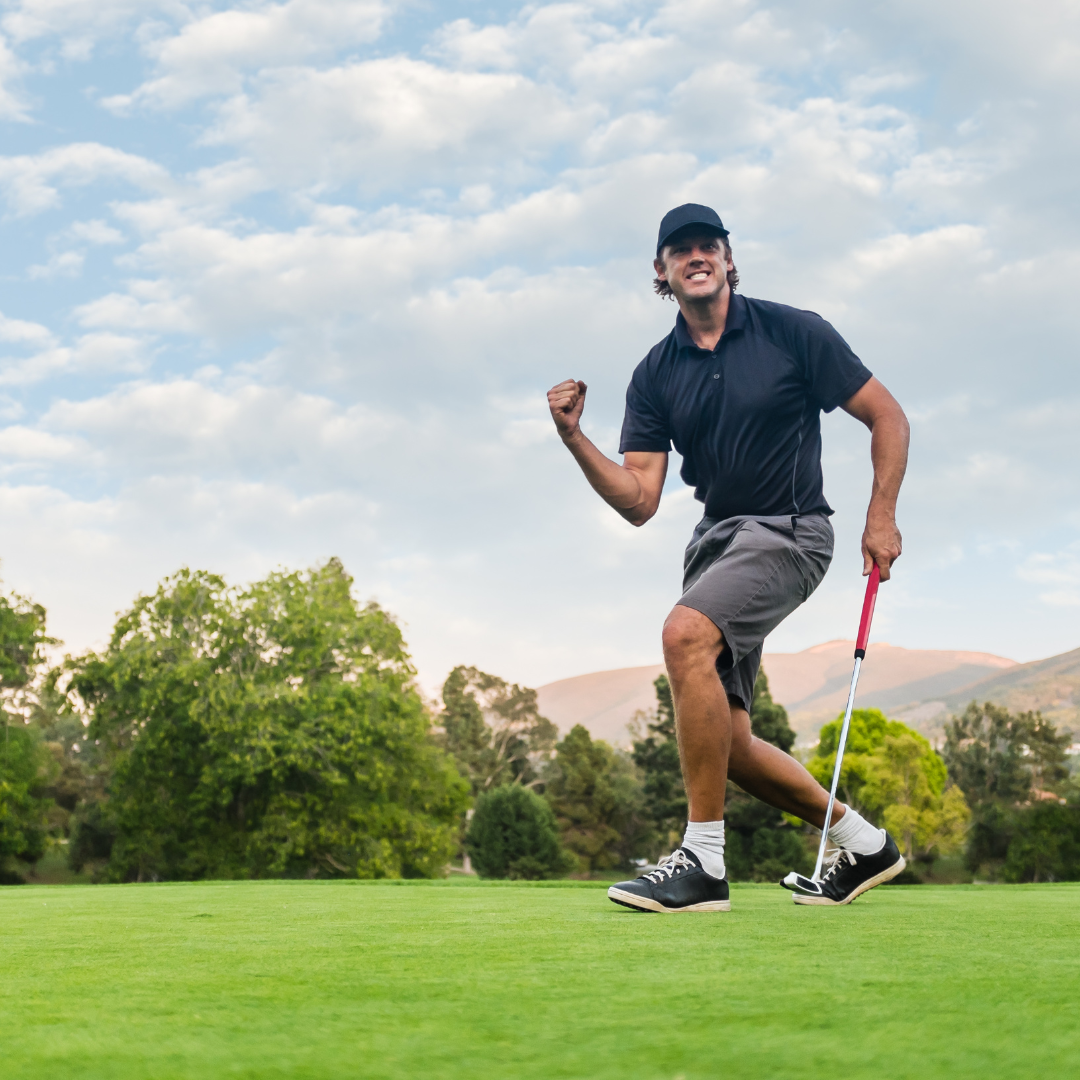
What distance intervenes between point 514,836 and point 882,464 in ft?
153

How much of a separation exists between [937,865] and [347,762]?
128ft

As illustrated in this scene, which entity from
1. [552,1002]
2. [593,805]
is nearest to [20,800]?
[593,805]

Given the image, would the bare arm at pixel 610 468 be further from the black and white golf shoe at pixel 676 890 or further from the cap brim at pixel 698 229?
the black and white golf shoe at pixel 676 890

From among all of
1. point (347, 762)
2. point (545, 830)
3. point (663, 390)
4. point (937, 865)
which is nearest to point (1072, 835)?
point (937, 865)

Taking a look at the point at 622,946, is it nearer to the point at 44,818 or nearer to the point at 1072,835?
the point at 44,818

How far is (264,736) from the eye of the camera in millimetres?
30328

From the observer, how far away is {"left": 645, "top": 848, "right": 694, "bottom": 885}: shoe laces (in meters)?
4.06

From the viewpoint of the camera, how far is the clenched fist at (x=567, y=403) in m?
4.64

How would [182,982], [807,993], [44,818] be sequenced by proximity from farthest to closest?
[44,818] → [182,982] → [807,993]

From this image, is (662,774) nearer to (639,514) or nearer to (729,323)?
(639,514)

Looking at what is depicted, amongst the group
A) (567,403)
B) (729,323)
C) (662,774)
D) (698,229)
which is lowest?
(662,774)

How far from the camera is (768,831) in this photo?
44281 millimetres

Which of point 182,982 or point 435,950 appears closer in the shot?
point 182,982

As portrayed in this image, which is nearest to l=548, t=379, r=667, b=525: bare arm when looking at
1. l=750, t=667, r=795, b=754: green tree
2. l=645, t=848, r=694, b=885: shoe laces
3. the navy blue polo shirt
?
the navy blue polo shirt
